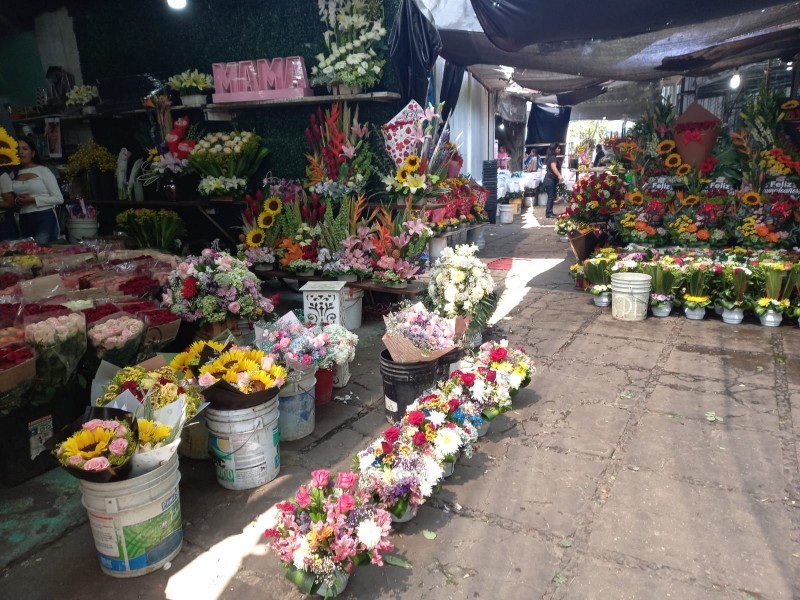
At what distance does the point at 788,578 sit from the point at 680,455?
1056mm

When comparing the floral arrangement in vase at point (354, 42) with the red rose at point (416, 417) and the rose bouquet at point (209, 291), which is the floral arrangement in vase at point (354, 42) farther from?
the red rose at point (416, 417)

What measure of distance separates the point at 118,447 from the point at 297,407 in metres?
1.44

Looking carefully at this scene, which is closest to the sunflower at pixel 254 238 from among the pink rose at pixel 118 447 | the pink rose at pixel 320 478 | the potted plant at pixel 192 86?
the potted plant at pixel 192 86

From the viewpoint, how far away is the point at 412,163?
6.06 m

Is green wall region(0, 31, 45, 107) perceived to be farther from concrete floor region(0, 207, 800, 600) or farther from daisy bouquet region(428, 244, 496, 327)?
concrete floor region(0, 207, 800, 600)

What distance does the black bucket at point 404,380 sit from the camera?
3789mm

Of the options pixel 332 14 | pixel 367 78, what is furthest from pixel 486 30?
pixel 332 14

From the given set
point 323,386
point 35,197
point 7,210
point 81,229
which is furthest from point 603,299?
point 7,210

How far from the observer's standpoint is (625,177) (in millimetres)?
9062

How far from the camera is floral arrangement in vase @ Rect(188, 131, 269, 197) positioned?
6.91 m

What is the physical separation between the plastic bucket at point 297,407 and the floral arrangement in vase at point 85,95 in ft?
22.6

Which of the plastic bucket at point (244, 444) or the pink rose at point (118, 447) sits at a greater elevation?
the pink rose at point (118, 447)

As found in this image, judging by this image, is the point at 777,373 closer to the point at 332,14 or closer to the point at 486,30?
the point at 486,30

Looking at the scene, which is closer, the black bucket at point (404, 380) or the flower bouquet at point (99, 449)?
the flower bouquet at point (99, 449)
